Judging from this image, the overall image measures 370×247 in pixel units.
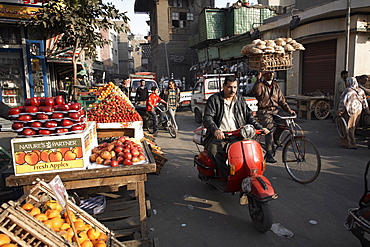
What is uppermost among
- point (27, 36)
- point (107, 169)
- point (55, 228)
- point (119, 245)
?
point (27, 36)

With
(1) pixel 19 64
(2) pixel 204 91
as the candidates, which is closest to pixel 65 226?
(2) pixel 204 91

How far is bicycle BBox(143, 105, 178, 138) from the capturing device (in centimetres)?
1008

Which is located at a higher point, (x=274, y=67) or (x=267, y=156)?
(x=274, y=67)

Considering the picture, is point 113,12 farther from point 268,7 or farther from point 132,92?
point 268,7

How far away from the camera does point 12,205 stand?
A: 2.10 meters

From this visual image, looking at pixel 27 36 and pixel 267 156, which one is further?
pixel 27 36

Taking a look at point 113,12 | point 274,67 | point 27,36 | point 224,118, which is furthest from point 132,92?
point 224,118

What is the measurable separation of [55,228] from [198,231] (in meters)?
1.94

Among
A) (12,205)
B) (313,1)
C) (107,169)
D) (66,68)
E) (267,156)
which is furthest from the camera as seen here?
(313,1)

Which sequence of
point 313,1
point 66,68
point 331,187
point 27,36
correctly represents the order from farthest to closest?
point 313,1, point 66,68, point 27,36, point 331,187

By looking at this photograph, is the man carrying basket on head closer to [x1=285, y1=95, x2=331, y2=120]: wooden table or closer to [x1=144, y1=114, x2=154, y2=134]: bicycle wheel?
[x1=144, y1=114, x2=154, y2=134]: bicycle wheel

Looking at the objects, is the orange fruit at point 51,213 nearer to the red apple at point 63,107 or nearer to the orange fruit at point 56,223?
the orange fruit at point 56,223

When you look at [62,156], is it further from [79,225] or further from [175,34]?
[175,34]

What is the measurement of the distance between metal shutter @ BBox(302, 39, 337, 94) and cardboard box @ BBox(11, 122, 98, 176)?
45.6 feet
